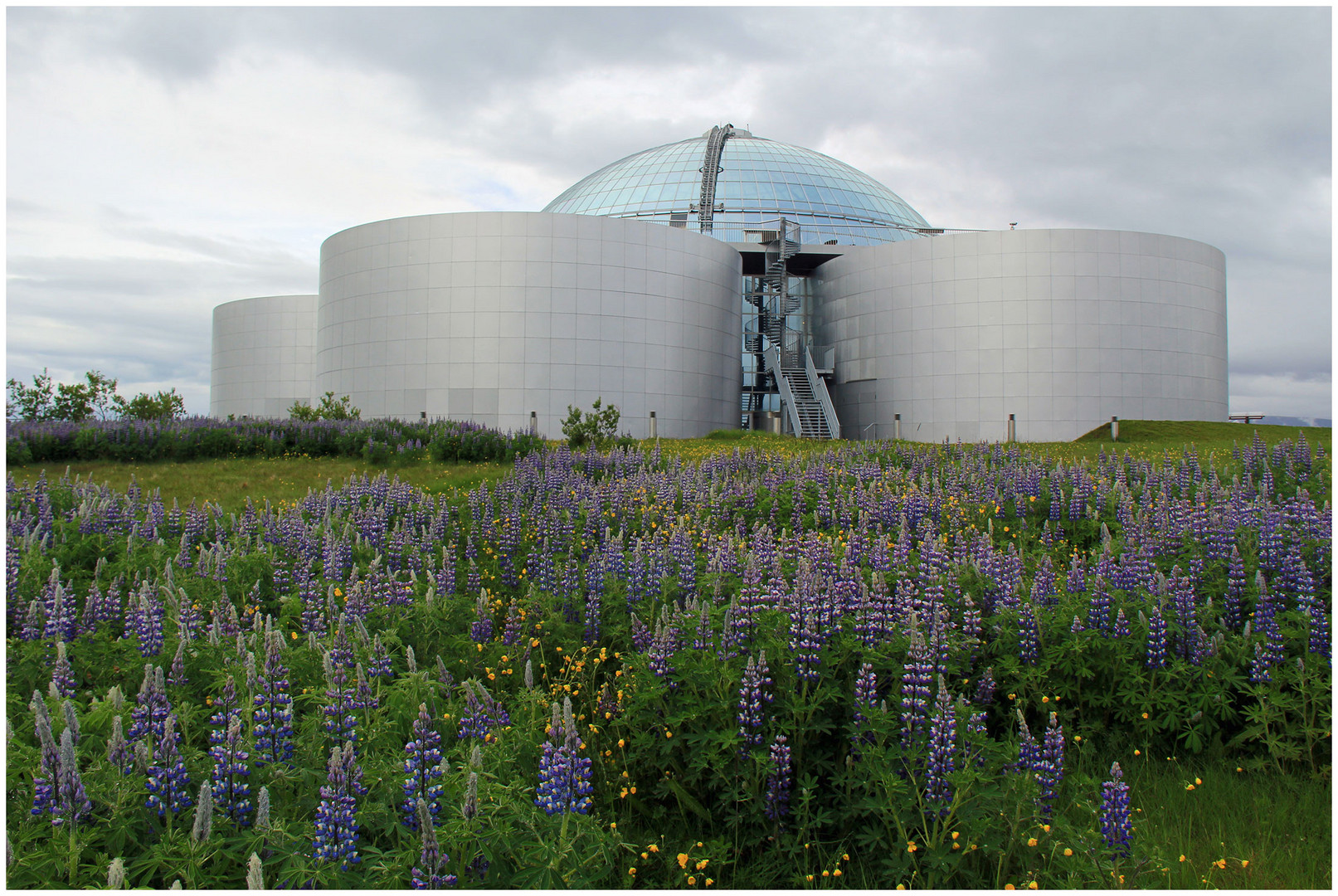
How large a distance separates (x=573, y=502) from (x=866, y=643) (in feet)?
19.9

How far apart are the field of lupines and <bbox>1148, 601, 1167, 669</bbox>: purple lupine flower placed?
0.03m

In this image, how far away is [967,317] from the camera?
35.7 meters

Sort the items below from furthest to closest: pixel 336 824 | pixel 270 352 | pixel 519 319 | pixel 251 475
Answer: pixel 270 352, pixel 519 319, pixel 251 475, pixel 336 824

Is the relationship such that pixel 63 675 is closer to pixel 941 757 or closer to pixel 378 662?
pixel 378 662

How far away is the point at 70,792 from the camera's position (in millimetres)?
2998

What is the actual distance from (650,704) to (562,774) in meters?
1.29

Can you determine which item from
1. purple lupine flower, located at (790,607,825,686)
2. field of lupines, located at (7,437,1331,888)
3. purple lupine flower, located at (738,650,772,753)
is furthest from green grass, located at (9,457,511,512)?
purple lupine flower, located at (738,650,772,753)

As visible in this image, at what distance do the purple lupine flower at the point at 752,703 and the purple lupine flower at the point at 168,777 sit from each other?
8.58ft

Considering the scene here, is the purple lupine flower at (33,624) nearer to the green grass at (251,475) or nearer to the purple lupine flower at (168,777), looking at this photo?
A: the purple lupine flower at (168,777)

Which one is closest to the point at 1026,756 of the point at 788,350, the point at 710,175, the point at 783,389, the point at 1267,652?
the point at 1267,652

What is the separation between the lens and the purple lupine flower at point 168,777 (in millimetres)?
3201

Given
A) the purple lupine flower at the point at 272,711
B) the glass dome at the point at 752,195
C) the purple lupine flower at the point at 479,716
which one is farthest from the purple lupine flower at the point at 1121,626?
the glass dome at the point at 752,195

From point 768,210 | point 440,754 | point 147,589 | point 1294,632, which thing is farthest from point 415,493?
point 768,210

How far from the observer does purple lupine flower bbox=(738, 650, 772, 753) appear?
4.14 meters
